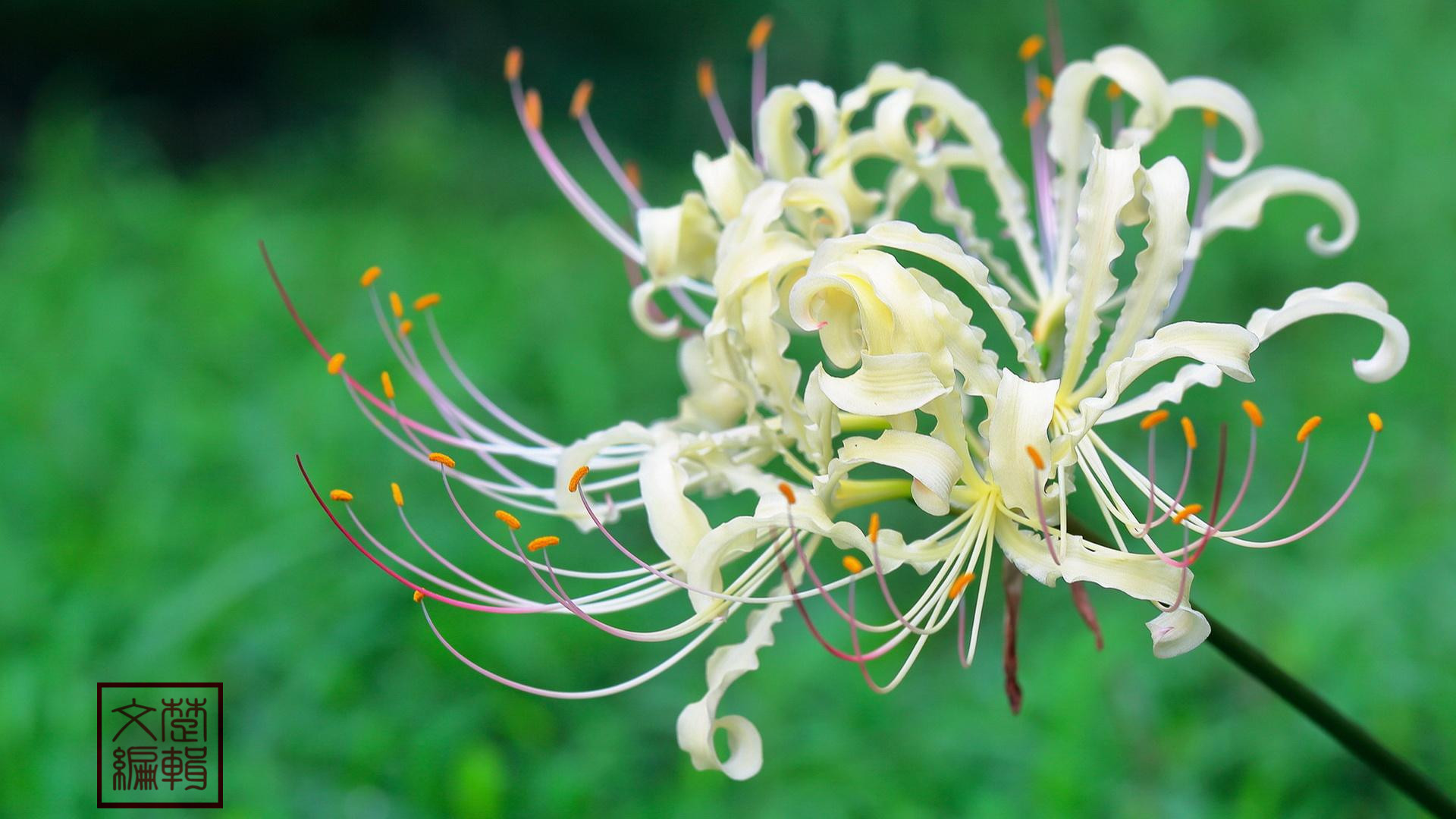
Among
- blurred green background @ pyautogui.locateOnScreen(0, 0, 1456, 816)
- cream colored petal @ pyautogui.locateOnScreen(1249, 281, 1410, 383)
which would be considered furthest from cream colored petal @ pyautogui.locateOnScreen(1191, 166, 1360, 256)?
blurred green background @ pyautogui.locateOnScreen(0, 0, 1456, 816)

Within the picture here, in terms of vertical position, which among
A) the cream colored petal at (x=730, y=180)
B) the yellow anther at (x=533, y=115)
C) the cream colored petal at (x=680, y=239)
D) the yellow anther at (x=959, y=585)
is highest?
the yellow anther at (x=533, y=115)

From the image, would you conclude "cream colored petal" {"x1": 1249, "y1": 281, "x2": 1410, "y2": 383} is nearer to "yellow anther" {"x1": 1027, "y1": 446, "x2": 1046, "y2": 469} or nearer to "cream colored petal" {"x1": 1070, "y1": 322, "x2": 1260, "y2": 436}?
"cream colored petal" {"x1": 1070, "y1": 322, "x2": 1260, "y2": 436}

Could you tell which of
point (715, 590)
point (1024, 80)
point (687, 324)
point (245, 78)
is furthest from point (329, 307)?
point (245, 78)

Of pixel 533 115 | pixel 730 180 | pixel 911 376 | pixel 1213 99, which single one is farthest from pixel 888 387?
pixel 533 115

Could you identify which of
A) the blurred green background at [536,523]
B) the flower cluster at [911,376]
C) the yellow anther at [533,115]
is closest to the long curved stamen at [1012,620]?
the flower cluster at [911,376]

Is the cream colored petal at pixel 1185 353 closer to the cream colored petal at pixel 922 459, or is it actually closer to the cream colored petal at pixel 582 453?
the cream colored petal at pixel 922 459

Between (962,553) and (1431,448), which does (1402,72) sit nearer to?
(1431,448)
